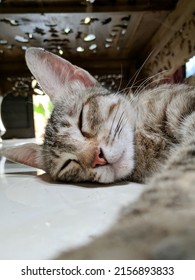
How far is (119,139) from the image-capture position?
3.29ft

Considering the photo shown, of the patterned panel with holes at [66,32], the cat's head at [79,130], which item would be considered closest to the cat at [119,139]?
the cat's head at [79,130]

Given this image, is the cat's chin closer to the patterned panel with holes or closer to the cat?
the cat

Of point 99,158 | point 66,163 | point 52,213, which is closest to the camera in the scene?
point 52,213

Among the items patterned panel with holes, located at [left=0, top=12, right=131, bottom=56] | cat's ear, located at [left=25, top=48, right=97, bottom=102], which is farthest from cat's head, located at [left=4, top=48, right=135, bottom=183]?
patterned panel with holes, located at [left=0, top=12, right=131, bottom=56]

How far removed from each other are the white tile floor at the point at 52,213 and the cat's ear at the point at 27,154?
0.12 metres

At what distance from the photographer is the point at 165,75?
2.16 metres

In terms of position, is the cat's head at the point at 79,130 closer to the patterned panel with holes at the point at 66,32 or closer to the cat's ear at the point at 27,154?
the cat's ear at the point at 27,154

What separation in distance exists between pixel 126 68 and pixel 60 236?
179cm

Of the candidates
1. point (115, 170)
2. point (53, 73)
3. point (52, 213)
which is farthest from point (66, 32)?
point (52, 213)

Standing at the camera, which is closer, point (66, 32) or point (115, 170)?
point (115, 170)

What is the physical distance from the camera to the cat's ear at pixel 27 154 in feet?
4.07

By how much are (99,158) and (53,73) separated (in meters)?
0.41

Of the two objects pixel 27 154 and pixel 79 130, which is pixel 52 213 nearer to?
pixel 79 130
